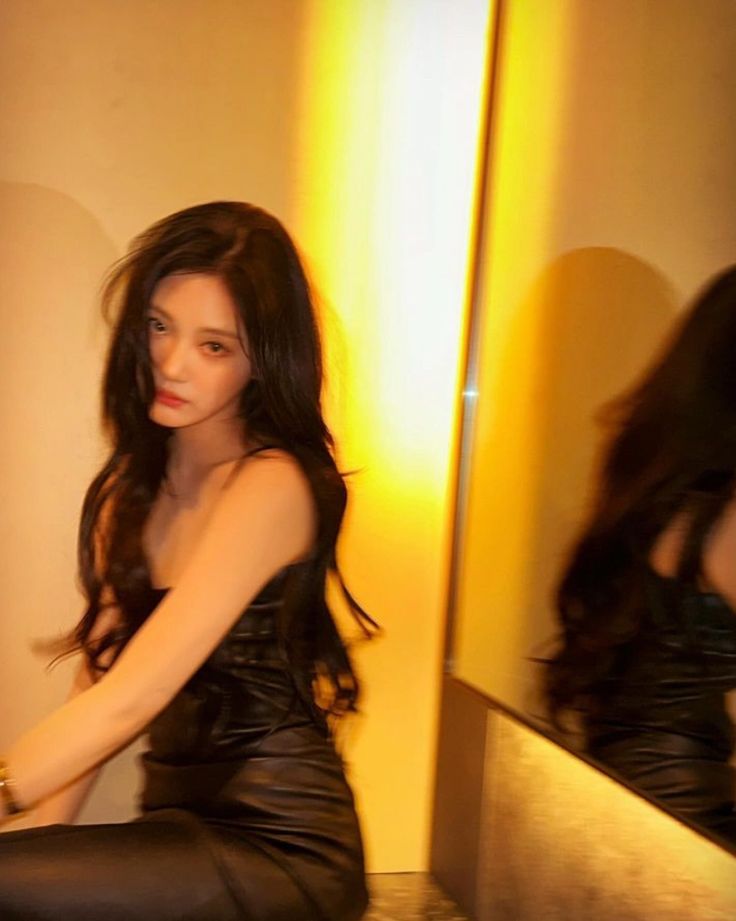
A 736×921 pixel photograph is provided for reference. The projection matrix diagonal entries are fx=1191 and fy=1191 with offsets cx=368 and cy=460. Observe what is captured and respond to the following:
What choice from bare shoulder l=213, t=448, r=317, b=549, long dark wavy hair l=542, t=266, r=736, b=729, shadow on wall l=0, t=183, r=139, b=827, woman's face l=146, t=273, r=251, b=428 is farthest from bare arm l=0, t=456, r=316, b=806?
shadow on wall l=0, t=183, r=139, b=827

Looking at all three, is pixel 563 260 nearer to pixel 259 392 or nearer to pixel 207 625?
pixel 259 392

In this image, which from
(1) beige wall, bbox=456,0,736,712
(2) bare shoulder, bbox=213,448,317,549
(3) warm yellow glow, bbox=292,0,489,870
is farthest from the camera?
(3) warm yellow glow, bbox=292,0,489,870

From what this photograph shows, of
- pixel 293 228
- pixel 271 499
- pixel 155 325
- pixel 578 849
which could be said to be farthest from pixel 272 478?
pixel 293 228

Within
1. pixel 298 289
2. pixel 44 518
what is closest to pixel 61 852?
pixel 298 289

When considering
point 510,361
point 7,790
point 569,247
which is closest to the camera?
point 7,790

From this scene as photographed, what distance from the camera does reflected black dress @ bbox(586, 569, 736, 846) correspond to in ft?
4.90

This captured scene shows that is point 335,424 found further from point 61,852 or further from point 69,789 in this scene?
point 61,852

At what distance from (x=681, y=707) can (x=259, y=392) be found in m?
0.69

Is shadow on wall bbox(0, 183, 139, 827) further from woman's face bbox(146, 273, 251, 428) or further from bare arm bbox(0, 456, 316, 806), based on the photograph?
bare arm bbox(0, 456, 316, 806)

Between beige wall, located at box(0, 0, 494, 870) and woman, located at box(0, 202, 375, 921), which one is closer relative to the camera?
woman, located at box(0, 202, 375, 921)

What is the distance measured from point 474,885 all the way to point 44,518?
104cm

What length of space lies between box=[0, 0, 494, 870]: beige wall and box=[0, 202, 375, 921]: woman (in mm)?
486

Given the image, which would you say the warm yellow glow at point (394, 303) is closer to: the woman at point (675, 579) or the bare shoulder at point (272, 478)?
the woman at point (675, 579)

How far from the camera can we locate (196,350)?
1517 millimetres
